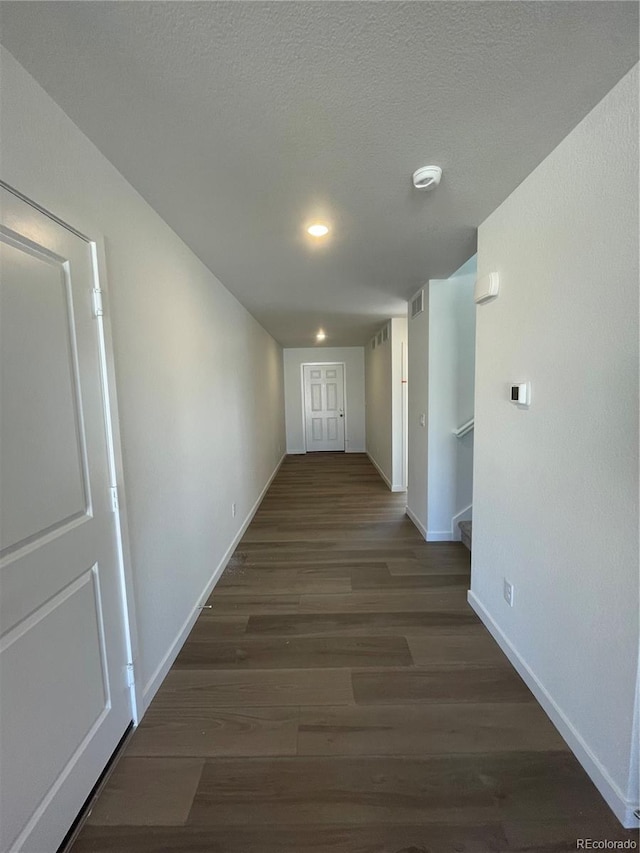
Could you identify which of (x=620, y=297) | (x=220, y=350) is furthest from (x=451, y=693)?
(x=220, y=350)

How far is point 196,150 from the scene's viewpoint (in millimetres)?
1272

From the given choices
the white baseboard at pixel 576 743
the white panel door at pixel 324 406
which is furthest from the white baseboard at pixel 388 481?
the white baseboard at pixel 576 743

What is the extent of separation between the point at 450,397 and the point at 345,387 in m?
4.41

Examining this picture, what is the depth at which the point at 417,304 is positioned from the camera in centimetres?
324

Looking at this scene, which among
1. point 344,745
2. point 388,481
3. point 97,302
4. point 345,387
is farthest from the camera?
point 345,387

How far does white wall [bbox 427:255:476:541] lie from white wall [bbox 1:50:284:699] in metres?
1.78

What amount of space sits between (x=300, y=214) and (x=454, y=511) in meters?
2.65

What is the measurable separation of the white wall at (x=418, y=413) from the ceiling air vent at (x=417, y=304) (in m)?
0.04

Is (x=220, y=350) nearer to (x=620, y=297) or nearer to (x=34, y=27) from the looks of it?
(x=34, y=27)

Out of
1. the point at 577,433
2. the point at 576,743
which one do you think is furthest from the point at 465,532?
the point at 577,433

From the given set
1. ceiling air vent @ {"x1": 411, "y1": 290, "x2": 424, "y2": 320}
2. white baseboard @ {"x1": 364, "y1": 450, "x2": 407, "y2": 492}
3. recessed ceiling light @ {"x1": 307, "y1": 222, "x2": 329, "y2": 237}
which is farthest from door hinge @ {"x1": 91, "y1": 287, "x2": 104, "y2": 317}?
white baseboard @ {"x1": 364, "y1": 450, "x2": 407, "y2": 492}

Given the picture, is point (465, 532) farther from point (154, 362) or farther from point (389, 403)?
point (154, 362)

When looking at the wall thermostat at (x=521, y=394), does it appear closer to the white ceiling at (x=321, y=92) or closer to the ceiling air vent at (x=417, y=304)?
the white ceiling at (x=321, y=92)

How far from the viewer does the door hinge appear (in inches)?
48.7
